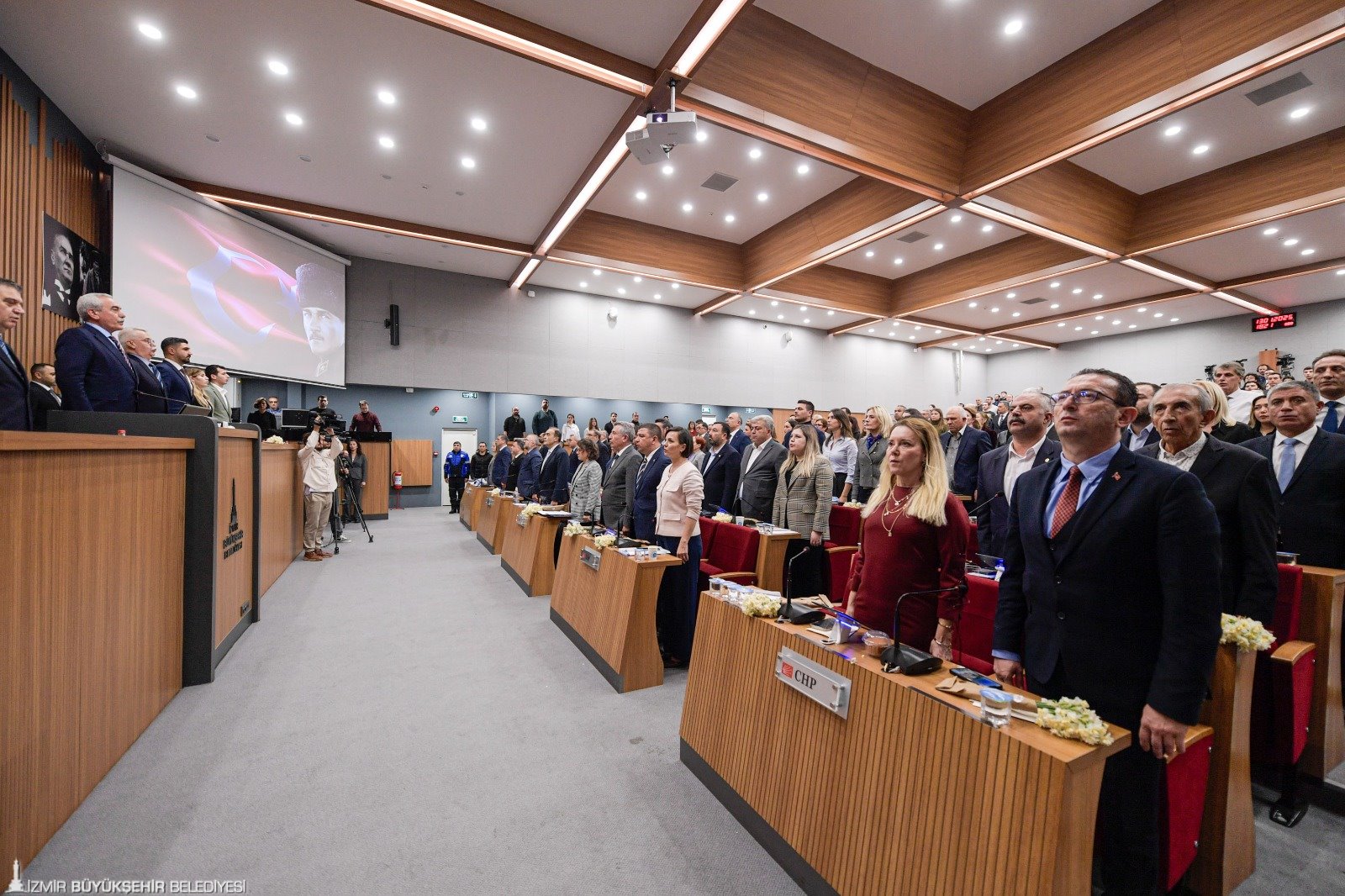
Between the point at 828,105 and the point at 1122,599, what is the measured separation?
5.69 m

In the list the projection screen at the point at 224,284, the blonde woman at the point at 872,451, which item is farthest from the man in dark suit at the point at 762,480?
the projection screen at the point at 224,284

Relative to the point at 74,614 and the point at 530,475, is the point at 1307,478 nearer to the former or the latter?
the point at 74,614

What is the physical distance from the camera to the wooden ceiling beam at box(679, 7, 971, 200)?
16.5ft

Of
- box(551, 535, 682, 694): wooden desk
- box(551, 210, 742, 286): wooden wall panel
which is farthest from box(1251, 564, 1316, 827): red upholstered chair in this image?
box(551, 210, 742, 286): wooden wall panel

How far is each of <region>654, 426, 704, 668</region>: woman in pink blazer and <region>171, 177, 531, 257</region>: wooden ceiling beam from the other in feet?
24.5

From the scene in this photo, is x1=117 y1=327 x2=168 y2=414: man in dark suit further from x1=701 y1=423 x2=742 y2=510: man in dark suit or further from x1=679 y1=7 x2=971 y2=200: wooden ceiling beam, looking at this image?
x1=679 y1=7 x2=971 y2=200: wooden ceiling beam

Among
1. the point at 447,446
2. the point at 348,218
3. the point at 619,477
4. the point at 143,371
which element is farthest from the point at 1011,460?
the point at 447,446

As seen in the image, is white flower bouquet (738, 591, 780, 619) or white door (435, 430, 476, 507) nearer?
white flower bouquet (738, 591, 780, 619)

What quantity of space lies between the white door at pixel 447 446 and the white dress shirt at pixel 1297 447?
473 inches

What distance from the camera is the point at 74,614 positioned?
6.44ft

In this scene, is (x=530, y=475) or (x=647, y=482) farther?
(x=530, y=475)

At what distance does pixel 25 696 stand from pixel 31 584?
0.35 m

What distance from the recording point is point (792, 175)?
7.64 metres

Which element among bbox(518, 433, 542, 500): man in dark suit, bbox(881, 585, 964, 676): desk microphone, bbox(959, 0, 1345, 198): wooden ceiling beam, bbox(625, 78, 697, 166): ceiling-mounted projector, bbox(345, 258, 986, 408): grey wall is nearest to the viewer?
bbox(881, 585, 964, 676): desk microphone
